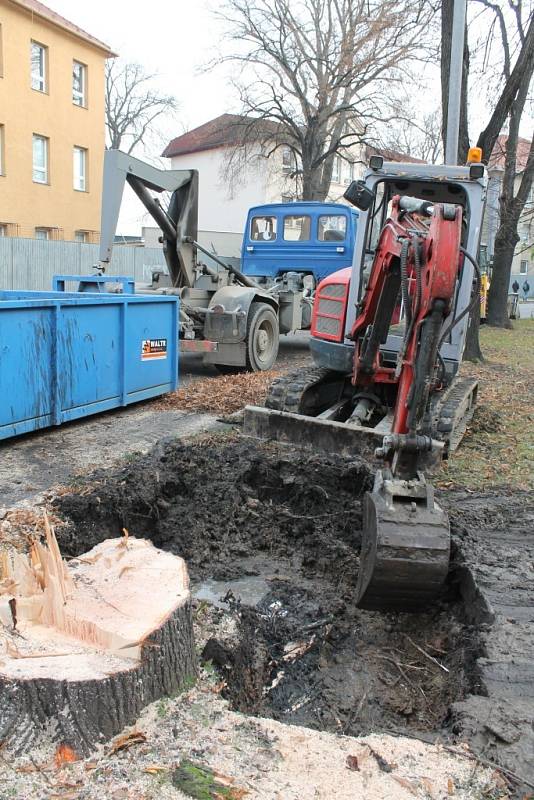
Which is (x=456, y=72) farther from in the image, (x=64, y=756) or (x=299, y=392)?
(x=64, y=756)

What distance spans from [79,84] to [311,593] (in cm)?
2760

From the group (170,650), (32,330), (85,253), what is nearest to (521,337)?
(85,253)

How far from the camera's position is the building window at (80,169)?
27750 millimetres

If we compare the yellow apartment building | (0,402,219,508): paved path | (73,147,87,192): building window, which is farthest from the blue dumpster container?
(73,147,87,192): building window

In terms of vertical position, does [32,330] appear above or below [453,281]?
below

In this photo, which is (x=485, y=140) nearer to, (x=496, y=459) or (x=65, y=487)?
(x=496, y=459)

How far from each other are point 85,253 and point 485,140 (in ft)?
41.8

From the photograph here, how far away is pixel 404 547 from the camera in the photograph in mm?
3328

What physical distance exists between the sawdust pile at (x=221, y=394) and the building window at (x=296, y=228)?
13.2 ft

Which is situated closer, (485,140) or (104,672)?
(104,672)

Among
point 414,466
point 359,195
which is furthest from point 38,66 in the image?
point 414,466

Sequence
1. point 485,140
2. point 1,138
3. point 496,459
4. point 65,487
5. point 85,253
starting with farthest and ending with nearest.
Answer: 1. point 1,138
2. point 85,253
3. point 485,140
4. point 496,459
5. point 65,487

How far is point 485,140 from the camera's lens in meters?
13.3

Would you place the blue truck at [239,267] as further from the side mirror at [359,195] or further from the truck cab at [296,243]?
the side mirror at [359,195]
